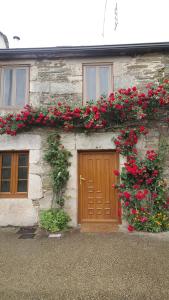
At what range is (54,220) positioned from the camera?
4395 millimetres

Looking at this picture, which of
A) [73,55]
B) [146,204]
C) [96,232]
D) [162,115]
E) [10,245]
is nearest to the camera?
[10,245]

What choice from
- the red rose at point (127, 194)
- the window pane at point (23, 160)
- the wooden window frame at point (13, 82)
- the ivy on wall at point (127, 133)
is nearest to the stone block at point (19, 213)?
the ivy on wall at point (127, 133)

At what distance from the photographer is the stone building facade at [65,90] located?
4766mm

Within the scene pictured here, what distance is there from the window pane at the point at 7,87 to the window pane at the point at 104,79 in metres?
2.47

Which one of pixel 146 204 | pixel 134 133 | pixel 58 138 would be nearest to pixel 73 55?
pixel 58 138

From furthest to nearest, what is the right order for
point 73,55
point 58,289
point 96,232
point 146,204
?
point 73,55
point 146,204
point 96,232
point 58,289

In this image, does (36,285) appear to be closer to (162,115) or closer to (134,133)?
(134,133)

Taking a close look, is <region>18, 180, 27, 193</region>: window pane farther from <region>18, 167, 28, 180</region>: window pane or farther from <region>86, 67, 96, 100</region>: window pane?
<region>86, 67, 96, 100</region>: window pane

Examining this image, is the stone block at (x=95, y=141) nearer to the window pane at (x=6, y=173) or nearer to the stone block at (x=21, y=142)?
the stone block at (x=21, y=142)

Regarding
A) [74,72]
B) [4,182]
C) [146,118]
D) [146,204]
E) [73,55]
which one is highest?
[73,55]

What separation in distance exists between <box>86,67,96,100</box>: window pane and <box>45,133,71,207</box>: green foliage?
1.42 metres

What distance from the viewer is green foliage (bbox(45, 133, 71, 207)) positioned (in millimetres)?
4634

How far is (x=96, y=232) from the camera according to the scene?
423 cm

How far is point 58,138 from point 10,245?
255cm
